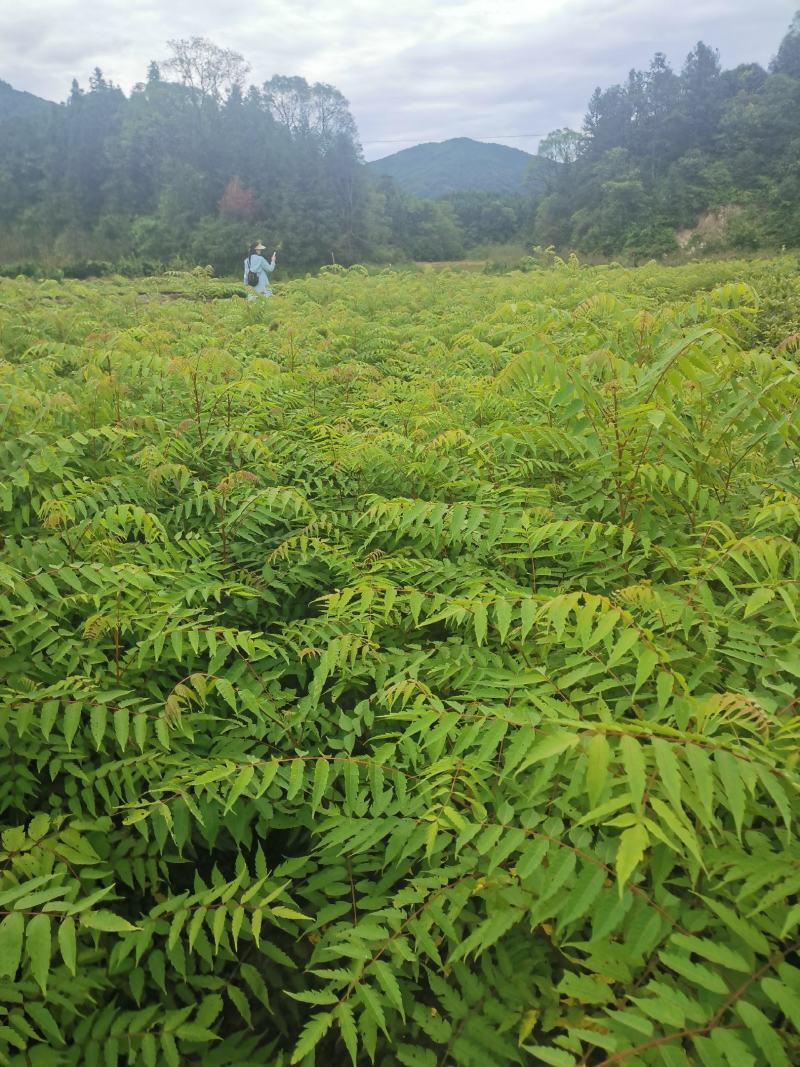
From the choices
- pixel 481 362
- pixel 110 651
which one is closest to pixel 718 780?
pixel 110 651

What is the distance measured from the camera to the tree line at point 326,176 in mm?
45875

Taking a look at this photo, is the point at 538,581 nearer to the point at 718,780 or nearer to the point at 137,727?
the point at 718,780

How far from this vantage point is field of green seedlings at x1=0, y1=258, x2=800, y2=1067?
163cm

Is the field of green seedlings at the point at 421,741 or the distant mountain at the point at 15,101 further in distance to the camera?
the distant mountain at the point at 15,101

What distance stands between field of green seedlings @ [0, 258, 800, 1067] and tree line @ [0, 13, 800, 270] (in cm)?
4293

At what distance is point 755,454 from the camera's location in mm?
3828

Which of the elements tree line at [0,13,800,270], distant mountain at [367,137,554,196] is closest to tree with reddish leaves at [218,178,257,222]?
tree line at [0,13,800,270]

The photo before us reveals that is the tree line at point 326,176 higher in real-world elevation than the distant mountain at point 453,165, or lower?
lower

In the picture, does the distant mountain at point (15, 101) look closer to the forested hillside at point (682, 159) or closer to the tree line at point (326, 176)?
the tree line at point (326, 176)

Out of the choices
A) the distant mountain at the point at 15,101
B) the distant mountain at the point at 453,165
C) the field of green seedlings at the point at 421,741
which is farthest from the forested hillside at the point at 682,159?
the distant mountain at the point at 15,101

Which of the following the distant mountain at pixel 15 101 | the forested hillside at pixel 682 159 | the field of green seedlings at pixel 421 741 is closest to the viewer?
the field of green seedlings at pixel 421 741

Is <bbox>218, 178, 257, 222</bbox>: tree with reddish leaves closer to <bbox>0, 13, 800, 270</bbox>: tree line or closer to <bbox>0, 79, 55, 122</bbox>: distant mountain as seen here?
<bbox>0, 13, 800, 270</bbox>: tree line

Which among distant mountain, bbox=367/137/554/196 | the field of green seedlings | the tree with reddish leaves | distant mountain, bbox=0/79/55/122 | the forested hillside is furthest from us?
distant mountain, bbox=367/137/554/196

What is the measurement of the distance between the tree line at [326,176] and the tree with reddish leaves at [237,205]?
118mm
